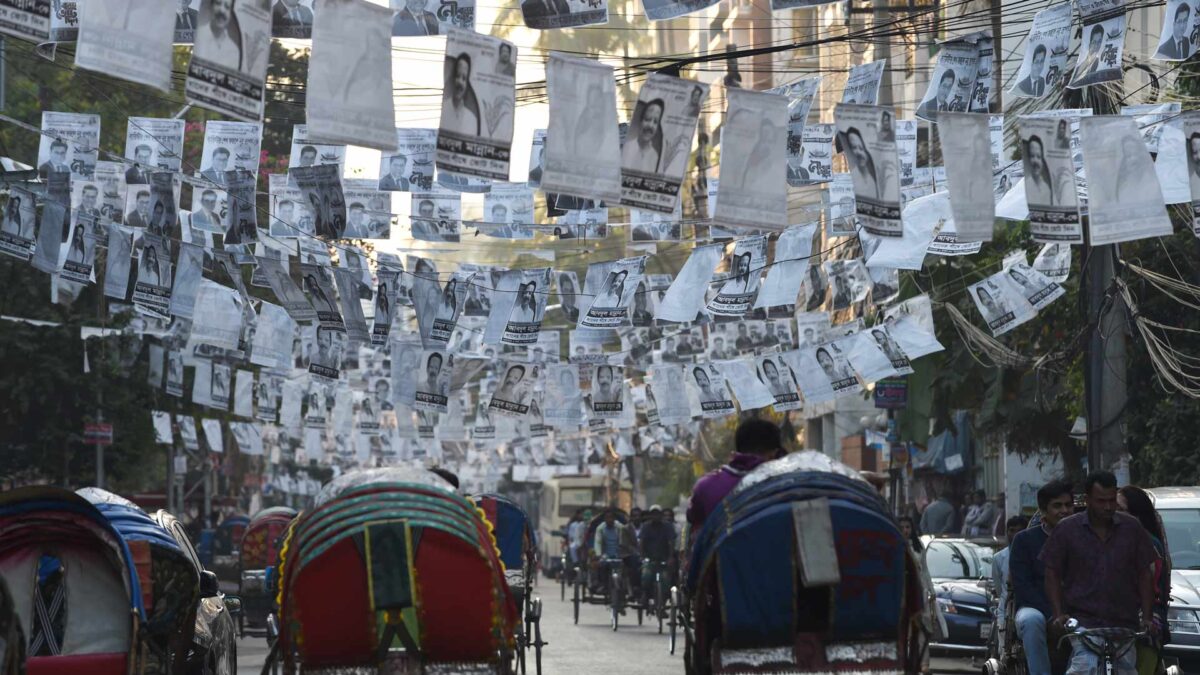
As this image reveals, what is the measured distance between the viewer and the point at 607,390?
99.9ft

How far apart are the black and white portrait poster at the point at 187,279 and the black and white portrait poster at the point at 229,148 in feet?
11.0

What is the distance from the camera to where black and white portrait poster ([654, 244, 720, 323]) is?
894 inches

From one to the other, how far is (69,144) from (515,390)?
1101cm

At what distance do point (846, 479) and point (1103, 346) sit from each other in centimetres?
1179

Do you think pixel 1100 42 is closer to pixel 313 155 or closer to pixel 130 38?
pixel 130 38

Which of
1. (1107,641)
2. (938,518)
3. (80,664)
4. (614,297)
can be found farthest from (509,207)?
(80,664)

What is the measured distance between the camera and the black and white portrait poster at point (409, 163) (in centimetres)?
1967

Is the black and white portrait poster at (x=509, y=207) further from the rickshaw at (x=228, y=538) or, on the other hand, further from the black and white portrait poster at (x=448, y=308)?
the rickshaw at (x=228, y=538)

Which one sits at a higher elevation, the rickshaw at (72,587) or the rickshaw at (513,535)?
the rickshaw at (513,535)

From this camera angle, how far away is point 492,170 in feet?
43.1

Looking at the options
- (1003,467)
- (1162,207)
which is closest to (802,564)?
(1162,207)

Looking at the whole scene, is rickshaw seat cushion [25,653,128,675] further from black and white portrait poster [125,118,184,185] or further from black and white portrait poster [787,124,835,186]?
black and white portrait poster [125,118,184,185]

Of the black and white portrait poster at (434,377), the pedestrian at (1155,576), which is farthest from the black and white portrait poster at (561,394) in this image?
the pedestrian at (1155,576)

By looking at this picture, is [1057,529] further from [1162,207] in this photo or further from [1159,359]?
[1159,359]
